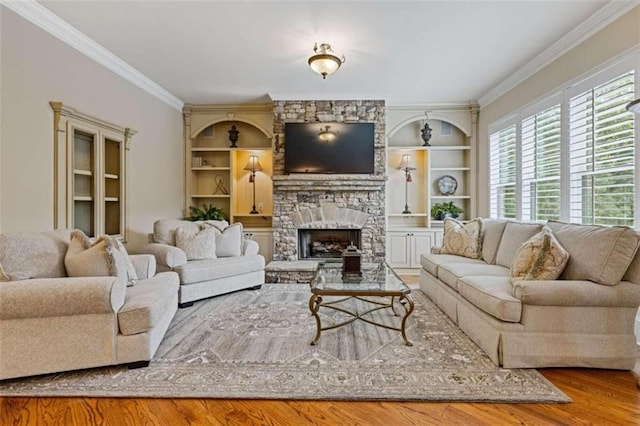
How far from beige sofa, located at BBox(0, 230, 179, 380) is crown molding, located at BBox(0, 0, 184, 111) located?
197cm

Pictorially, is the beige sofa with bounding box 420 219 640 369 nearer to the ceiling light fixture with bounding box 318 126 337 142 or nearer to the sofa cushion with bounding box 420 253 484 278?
the sofa cushion with bounding box 420 253 484 278

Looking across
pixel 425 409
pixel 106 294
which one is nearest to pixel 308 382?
pixel 425 409

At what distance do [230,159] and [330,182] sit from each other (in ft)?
6.28

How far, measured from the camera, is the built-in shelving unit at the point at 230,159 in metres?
6.03

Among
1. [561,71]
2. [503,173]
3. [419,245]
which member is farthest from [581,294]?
[419,245]

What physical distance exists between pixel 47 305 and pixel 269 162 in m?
4.40

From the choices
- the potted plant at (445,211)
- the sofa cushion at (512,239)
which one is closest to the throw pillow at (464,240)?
the sofa cushion at (512,239)

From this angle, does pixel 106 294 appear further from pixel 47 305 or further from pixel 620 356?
pixel 620 356

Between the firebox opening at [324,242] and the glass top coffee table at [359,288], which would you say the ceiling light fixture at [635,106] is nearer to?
the glass top coffee table at [359,288]

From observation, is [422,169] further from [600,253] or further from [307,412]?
[307,412]

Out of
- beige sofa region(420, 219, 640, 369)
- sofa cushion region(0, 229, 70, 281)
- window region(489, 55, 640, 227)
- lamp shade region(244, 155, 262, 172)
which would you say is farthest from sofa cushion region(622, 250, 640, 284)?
lamp shade region(244, 155, 262, 172)

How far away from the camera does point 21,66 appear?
2881 millimetres

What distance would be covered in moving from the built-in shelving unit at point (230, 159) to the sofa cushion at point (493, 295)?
3949mm

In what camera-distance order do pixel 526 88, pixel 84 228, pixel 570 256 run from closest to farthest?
pixel 570 256 → pixel 84 228 → pixel 526 88
